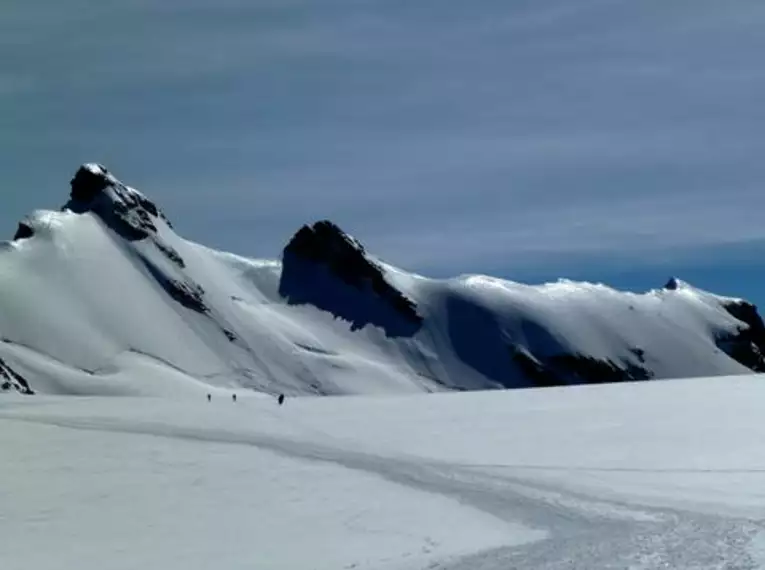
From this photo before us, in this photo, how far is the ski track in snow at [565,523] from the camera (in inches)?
787

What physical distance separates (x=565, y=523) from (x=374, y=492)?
19.6ft

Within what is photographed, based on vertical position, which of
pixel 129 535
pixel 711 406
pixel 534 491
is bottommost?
pixel 129 535

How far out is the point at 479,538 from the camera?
22672mm

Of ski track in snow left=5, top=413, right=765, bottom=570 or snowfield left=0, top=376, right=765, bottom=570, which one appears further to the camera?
snowfield left=0, top=376, right=765, bottom=570

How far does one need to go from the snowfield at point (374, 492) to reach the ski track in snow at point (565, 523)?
7 cm

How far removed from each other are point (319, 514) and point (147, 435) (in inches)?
578

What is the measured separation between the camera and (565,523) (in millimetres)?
24297

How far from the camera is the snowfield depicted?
21.1 metres

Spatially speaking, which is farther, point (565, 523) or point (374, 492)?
point (374, 492)

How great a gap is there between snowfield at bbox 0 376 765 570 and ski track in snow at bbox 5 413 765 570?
0.07 meters

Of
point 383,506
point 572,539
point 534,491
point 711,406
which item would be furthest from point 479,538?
point 711,406

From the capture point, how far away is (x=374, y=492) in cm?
2802

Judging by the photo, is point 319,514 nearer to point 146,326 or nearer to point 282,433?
point 282,433

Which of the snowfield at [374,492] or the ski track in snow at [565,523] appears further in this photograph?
the snowfield at [374,492]
